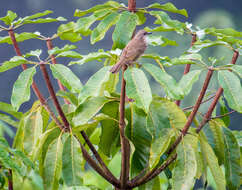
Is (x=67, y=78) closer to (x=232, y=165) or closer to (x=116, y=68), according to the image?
(x=116, y=68)

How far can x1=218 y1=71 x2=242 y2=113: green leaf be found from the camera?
2.96ft

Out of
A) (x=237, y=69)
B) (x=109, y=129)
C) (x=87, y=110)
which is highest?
(x=237, y=69)

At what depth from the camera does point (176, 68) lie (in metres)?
2.97

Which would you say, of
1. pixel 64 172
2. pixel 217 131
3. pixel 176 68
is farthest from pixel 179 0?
pixel 64 172

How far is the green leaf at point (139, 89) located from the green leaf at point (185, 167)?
0.23 metres

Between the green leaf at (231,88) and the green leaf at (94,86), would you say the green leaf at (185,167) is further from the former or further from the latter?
the green leaf at (94,86)

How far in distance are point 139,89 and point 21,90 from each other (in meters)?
0.32

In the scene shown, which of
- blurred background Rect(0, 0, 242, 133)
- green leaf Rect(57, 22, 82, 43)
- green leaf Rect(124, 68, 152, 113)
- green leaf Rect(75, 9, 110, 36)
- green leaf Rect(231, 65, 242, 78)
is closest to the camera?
green leaf Rect(124, 68, 152, 113)

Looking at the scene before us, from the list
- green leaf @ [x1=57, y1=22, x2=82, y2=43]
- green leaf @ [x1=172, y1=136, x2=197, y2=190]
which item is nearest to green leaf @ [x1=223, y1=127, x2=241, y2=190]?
green leaf @ [x1=172, y1=136, x2=197, y2=190]

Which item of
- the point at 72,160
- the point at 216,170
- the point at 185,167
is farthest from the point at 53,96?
the point at 216,170

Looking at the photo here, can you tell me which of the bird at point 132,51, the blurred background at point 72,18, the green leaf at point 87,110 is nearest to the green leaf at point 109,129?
the green leaf at point 87,110

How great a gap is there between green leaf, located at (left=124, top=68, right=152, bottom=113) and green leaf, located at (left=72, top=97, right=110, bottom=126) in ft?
0.56

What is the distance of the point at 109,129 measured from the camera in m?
1.10

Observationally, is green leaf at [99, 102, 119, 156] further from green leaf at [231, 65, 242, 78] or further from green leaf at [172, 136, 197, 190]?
green leaf at [231, 65, 242, 78]
